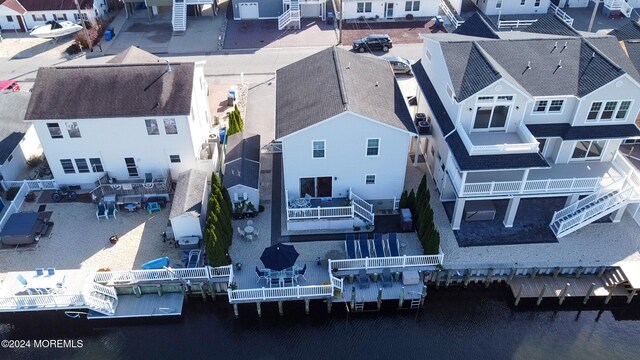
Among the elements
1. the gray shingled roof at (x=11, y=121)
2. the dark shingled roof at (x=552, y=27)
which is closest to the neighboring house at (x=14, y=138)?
the gray shingled roof at (x=11, y=121)

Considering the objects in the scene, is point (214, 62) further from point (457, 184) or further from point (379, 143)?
point (457, 184)

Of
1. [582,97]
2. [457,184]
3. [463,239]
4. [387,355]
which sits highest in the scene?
[582,97]

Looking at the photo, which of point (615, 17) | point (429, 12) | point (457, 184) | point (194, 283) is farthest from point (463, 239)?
point (615, 17)

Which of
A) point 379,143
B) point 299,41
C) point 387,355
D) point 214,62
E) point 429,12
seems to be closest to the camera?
point 387,355

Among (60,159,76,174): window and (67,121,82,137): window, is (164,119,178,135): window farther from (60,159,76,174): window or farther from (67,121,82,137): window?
(60,159,76,174): window

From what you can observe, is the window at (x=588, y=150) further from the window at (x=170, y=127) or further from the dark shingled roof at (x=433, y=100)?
the window at (x=170, y=127)

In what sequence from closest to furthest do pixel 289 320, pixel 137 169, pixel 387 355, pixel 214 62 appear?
pixel 387 355 < pixel 289 320 < pixel 137 169 < pixel 214 62

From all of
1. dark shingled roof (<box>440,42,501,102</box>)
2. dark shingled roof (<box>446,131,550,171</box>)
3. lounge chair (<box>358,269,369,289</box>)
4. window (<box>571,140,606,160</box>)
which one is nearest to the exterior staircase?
dark shingled roof (<box>440,42,501,102</box>)
